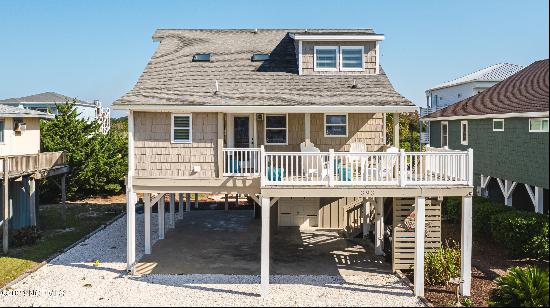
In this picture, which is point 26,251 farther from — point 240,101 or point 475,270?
point 475,270

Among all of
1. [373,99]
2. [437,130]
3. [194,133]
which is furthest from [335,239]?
[437,130]

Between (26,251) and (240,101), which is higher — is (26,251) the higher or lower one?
the lower one

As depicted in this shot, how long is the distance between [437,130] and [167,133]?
19.8 metres

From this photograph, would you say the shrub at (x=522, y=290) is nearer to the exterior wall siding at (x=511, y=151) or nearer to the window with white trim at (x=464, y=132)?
the exterior wall siding at (x=511, y=151)

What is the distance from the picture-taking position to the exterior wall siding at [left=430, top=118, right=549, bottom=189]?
18.0m

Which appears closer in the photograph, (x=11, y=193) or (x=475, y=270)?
(x=475, y=270)

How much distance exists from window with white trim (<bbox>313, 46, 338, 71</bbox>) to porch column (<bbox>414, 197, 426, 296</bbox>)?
6504 millimetres

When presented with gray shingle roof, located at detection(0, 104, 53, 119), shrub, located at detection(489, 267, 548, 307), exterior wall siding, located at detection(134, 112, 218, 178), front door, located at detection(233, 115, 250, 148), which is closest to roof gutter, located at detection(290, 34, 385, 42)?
front door, located at detection(233, 115, 250, 148)

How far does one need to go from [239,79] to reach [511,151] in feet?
38.1

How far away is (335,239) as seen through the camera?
19906 millimetres

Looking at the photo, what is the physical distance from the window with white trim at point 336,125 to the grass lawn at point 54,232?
36.1 ft

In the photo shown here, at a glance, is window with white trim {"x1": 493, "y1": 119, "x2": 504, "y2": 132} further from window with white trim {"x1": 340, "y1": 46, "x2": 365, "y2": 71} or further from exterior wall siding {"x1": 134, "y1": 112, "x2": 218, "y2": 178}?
exterior wall siding {"x1": 134, "y1": 112, "x2": 218, "y2": 178}

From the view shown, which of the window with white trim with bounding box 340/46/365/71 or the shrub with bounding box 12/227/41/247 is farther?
the shrub with bounding box 12/227/41/247

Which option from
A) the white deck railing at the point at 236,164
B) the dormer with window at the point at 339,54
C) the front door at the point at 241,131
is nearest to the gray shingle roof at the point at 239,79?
the dormer with window at the point at 339,54
